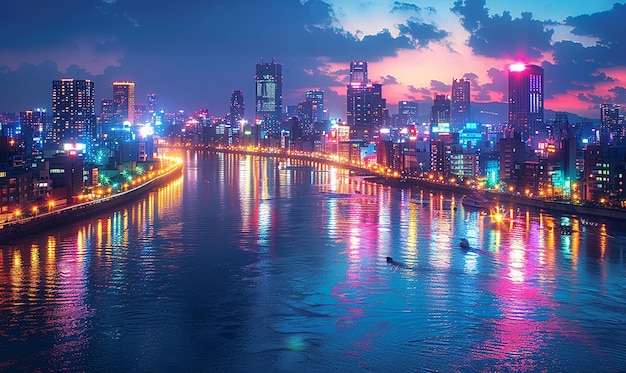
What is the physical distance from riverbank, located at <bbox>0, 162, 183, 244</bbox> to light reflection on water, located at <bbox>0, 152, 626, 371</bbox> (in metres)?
0.45

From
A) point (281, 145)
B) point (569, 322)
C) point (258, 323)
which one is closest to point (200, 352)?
point (258, 323)

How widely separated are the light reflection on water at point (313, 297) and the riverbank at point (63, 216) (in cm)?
45

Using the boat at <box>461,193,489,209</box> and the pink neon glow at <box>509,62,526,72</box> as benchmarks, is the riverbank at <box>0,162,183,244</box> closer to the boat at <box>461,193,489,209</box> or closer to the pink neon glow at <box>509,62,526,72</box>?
the boat at <box>461,193,489,209</box>

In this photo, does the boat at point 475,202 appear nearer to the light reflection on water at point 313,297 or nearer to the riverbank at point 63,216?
the light reflection on water at point 313,297

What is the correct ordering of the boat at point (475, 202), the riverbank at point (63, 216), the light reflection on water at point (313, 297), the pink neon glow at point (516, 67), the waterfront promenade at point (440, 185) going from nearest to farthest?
the light reflection on water at point (313, 297), the riverbank at point (63, 216), the waterfront promenade at point (440, 185), the boat at point (475, 202), the pink neon glow at point (516, 67)

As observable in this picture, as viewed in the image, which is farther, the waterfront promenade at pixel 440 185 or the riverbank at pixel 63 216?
the waterfront promenade at pixel 440 185

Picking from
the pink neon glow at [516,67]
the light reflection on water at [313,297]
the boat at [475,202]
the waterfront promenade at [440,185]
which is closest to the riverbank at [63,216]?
the light reflection on water at [313,297]

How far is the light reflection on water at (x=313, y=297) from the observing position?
21.0ft

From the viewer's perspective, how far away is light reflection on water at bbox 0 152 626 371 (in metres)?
6.39

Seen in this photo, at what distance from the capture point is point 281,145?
59562 millimetres

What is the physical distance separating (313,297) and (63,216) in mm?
8647

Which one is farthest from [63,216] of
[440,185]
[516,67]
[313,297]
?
[516,67]

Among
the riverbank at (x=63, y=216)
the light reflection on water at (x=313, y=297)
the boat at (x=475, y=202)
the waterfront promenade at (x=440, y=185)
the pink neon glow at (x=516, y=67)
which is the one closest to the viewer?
the light reflection on water at (x=313, y=297)

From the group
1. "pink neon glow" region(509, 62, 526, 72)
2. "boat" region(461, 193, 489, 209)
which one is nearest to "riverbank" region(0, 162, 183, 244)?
"boat" region(461, 193, 489, 209)
